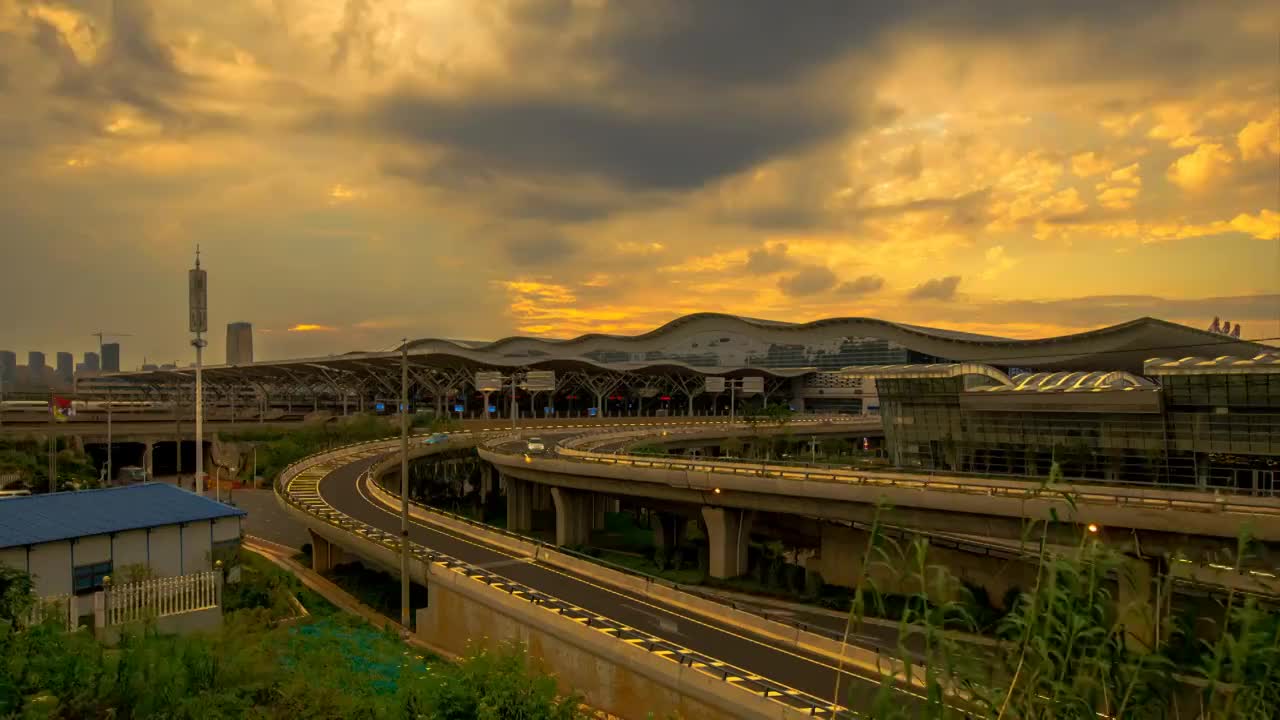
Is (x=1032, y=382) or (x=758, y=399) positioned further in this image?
(x=758, y=399)

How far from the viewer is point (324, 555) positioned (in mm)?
49312

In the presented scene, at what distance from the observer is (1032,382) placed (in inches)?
2537

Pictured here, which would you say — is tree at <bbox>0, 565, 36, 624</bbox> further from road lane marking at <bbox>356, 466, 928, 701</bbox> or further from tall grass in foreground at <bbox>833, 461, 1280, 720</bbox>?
tall grass in foreground at <bbox>833, 461, 1280, 720</bbox>

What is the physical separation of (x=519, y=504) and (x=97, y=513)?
4236 centimetres

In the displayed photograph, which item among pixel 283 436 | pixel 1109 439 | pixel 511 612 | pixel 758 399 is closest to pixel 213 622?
pixel 511 612

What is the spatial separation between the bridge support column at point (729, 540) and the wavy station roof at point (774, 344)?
218ft

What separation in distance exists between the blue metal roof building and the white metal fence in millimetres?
2388

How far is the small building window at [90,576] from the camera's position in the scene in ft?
85.5

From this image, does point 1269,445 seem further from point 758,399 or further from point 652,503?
point 758,399

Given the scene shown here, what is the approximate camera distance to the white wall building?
83.0 feet

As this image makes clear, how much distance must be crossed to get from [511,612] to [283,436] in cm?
9224

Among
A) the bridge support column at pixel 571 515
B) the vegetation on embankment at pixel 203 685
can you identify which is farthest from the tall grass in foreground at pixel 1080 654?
the bridge support column at pixel 571 515

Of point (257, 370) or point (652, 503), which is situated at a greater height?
point (257, 370)

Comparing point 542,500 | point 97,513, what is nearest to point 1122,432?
point 542,500
